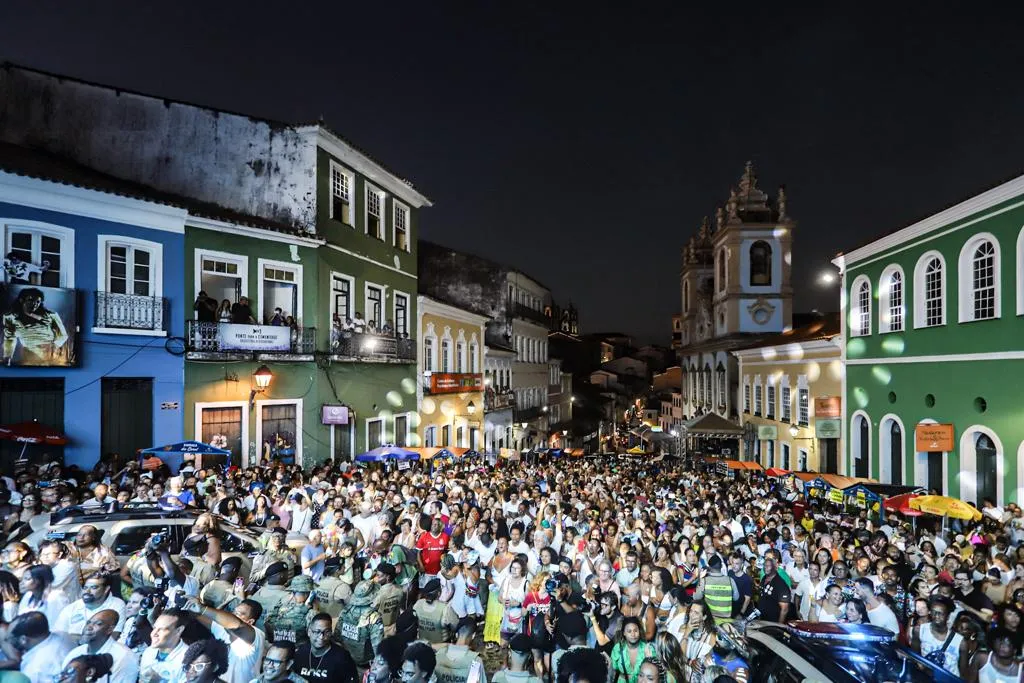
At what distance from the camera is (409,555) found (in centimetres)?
936

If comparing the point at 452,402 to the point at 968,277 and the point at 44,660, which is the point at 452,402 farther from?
the point at 44,660

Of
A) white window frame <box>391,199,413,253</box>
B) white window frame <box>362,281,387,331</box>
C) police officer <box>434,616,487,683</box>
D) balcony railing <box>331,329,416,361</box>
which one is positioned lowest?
police officer <box>434,616,487,683</box>

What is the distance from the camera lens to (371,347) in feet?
74.5

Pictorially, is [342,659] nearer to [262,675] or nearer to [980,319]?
[262,675]

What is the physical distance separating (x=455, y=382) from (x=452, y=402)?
4.97 feet

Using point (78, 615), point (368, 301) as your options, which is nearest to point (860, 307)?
point (368, 301)

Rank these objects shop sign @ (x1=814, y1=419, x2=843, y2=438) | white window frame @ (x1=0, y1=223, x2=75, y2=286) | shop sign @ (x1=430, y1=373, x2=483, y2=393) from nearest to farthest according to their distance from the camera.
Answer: white window frame @ (x1=0, y1=223, x2=75, y2=286)
shop sign @ (x1=814, y1=419, x2=843, y2=438)
shop sign @ (x1=430, y1=373, x2=483, y2=393)

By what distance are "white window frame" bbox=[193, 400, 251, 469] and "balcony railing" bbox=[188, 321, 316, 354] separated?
4.69 ft

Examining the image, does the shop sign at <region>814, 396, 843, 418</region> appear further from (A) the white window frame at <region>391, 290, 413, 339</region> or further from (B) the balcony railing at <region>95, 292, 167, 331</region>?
(B) the balcony railing at <region>95, 292, 167, 331</region>

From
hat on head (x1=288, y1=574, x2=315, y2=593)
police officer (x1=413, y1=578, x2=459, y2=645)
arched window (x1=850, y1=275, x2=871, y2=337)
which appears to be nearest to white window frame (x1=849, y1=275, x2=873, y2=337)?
arched window (x1=850, y1=275, x2=871, y2=337)

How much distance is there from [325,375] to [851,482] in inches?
593

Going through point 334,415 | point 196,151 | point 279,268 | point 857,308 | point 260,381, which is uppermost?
point 196,151

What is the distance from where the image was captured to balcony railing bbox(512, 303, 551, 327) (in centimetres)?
4296

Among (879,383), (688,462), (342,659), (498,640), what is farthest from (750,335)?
(342,659)
